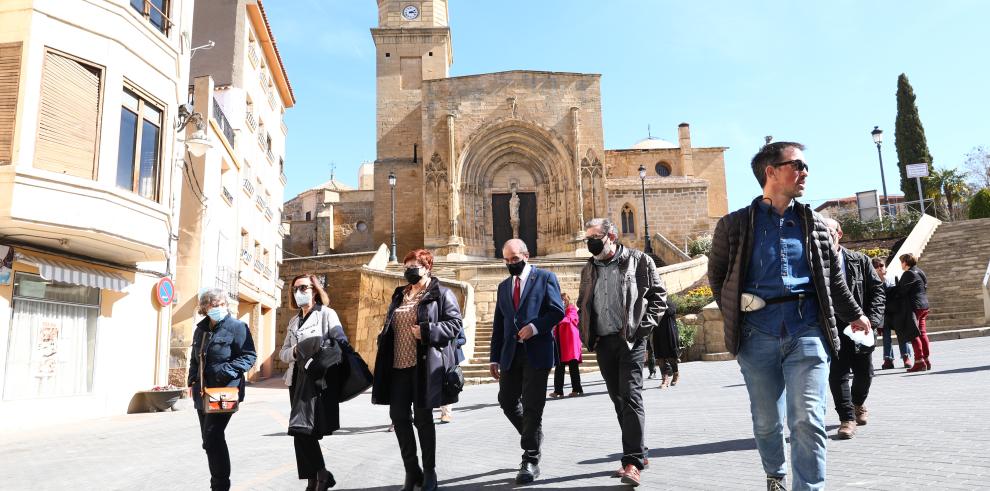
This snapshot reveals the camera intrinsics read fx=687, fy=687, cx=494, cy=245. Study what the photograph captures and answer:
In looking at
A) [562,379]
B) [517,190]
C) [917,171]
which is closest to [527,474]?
[562,379]

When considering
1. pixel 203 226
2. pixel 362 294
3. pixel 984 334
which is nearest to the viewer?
pixel 984 334

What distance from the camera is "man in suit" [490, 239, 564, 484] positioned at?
497cm

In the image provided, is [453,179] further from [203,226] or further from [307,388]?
[307,388]

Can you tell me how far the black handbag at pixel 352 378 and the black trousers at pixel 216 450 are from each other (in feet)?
2.66

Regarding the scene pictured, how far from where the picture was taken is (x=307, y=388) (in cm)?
502

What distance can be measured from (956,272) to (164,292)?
67.5ft

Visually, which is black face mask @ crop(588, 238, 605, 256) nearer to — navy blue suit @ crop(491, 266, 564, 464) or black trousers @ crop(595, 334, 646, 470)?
navy blue suit @ crop(491, 266, 564, 464)

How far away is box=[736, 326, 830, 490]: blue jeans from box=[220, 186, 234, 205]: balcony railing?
1749cm

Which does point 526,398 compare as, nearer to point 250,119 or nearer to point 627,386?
point 627,386

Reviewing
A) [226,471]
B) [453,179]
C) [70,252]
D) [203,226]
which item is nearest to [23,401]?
[70,252]

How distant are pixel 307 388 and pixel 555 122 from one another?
101ft

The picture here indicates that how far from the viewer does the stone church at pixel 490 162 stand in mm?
33812

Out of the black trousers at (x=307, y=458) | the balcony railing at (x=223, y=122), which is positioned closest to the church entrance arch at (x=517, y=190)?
the balcony railing at (x=223, y=122)

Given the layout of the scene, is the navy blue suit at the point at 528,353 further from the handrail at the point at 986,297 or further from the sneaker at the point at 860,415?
the handrail at the point at 986,297
